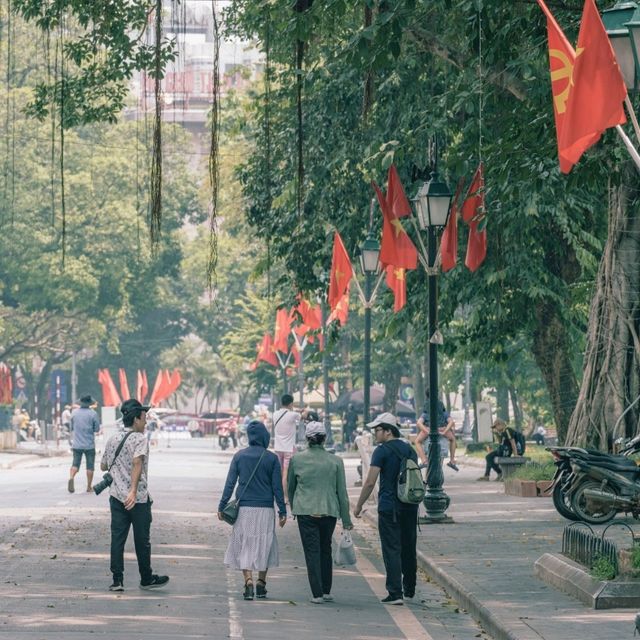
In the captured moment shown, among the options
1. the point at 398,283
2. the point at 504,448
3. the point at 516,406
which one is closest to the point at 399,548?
the point at 398,283

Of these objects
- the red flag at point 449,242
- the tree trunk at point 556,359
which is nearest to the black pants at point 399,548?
the red flag at point 449,242

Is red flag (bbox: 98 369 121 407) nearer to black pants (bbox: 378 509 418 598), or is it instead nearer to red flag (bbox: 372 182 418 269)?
red flag (bbox: 372 182 418 269)

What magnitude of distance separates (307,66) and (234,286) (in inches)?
2767

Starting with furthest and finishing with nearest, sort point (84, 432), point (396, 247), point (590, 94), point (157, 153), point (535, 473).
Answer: point (84, 432), point (535, 473), point (396, 247), point (590, 94), point (157, 153)

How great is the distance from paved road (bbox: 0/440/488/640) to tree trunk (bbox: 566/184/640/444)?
341cm

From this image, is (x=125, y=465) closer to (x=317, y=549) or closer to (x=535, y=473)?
(x=317, y=549)

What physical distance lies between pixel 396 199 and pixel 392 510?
12.8m

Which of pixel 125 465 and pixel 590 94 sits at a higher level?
pixel 590 94

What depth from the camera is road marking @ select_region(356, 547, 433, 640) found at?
41.0ft

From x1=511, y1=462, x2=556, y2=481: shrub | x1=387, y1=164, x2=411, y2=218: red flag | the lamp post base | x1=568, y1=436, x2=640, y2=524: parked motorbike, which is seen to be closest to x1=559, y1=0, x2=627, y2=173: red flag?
x1=568, y1=436, x2=640, y2=524: parked motorbike

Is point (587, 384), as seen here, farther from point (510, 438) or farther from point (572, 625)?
point (510, 438)

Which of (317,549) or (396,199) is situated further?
(396,199)

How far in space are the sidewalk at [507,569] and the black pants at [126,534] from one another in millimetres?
2831

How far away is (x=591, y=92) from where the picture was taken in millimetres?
13172
